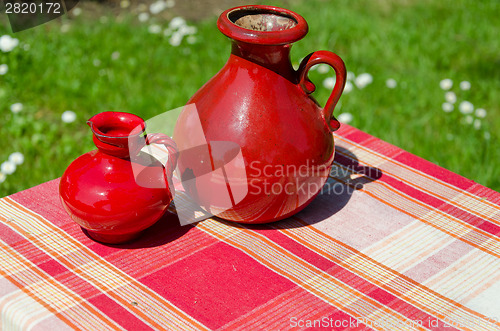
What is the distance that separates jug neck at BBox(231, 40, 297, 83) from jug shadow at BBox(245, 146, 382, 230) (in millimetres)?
369

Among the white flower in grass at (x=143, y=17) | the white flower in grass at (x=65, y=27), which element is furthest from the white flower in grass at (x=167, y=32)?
the white flower in grass at (x=65, y=27)

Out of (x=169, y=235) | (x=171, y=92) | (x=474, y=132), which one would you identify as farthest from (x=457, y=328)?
(x=171, y=92)

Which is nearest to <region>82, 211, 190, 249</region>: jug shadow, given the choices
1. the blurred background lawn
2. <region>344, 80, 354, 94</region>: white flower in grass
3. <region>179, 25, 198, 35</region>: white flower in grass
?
the blurred background lawn

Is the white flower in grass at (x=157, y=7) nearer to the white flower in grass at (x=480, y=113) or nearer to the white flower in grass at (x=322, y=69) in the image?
the white flower in grass at (x=322, y=69)

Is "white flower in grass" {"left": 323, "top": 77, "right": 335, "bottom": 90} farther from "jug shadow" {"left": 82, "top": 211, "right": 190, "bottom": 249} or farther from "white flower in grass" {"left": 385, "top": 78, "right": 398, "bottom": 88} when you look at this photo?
"jug shadow" {"left": 82, "top": 211, "right": 190, "bottom": 249}

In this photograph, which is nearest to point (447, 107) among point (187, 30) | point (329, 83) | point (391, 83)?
point (391, 83)

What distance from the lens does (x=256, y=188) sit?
1.28 meters

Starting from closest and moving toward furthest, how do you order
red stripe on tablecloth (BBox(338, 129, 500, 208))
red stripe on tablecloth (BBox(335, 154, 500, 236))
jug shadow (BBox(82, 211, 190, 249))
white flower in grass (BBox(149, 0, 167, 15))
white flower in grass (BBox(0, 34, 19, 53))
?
jug shadow (BBox(82, 211, 190, 249))
red stripe on tablecloth (BBox(335, 154, 500, 236))
red stripe on tablecloth (BBox(338, 129, 500, 208))
white flower in grass (BBox(0, 34, 19, 53))
white flower in grass (BBox(149, 0, 167, 15))

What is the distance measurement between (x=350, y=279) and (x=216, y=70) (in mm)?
2038

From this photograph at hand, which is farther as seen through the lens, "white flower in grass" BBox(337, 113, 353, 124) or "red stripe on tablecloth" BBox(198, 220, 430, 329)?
"white flower in grass" BBox(337, 113, 353, 124)

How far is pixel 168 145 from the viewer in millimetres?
1258

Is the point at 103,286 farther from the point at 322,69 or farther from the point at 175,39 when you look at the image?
the point at 175,39

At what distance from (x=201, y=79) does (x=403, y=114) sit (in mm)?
1039

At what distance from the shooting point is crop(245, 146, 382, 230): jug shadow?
4.74 ft
